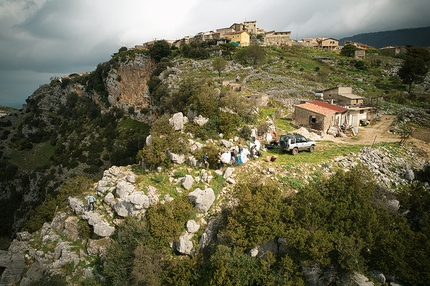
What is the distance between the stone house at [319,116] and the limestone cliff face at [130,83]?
27844 mm

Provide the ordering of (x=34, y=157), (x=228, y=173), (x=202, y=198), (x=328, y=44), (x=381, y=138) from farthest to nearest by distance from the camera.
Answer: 1. (x=328, y=44)
2. (x=34, y=157)
3. (x=381, y=138)
4. (x=228, y=173)
5. (x=202, y=198)

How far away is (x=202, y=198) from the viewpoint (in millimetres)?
13656

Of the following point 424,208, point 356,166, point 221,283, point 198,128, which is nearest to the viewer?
point 221,283

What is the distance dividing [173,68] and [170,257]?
36.4m

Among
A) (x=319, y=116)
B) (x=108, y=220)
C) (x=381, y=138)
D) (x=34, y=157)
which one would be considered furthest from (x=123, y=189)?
(x=34, y=157)

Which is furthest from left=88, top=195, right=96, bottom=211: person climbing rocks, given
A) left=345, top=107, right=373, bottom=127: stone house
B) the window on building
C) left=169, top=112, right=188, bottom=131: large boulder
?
left=345, top=107, right=373, bottom=127: stone house

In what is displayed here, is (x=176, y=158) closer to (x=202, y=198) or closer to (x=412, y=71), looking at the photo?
(x=202, y=198)

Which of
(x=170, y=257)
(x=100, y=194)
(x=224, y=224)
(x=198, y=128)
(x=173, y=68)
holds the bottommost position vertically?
(x=170, y=257)

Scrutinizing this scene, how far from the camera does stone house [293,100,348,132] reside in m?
23.0

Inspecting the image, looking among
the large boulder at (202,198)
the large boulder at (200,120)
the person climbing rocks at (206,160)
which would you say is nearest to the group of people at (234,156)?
the person climbing rocks at (206,160)

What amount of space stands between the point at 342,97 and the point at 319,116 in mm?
7723

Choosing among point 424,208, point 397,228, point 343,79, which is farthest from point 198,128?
point 343,79

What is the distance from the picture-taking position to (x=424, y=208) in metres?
14.3

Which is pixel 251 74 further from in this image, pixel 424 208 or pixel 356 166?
pixel 424 208
